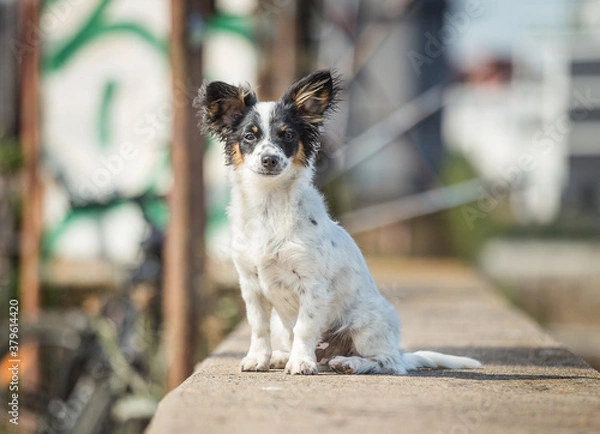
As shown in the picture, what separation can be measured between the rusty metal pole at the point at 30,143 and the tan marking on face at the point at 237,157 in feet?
16.5

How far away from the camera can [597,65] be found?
160ft

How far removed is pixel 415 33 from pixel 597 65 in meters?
35.3

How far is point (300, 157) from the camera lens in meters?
3.72

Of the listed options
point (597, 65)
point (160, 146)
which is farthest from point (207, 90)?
point (597, 65)

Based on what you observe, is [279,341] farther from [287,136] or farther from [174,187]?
[174,187]

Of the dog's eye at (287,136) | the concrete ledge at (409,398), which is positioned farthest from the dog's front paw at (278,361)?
the dog's eye at (287,136)

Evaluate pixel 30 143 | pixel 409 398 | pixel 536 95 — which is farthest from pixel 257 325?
pixel 536 95

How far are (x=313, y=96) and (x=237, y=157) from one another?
14.8 inches

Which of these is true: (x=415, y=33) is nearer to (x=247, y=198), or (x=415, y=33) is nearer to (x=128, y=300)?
(x=128, y=300)

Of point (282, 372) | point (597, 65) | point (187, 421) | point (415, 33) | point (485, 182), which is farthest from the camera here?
point (597, 65)

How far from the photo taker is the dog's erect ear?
371 centimetres

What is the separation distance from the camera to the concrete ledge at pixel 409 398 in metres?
2.80

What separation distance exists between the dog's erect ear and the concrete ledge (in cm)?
100

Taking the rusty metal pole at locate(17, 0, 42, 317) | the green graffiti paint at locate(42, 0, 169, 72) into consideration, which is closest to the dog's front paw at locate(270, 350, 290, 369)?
the rusty metal pole at locate(17, 0, 42, 317)
